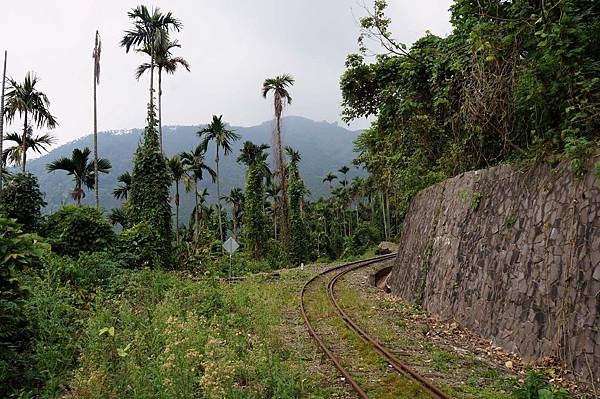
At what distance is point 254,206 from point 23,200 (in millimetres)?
22043

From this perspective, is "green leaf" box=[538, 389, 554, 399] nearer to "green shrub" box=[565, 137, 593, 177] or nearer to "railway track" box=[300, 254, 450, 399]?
"railway track" box=[300, 254, 450, 399]

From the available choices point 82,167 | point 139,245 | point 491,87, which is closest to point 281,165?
point 82,167

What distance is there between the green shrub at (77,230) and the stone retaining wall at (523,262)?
10617mm

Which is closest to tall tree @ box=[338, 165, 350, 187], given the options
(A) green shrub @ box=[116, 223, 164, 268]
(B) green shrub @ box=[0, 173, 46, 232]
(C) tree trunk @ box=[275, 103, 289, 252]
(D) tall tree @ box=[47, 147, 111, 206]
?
(C) tree trunk @ box=[275, 103, 289, 252]

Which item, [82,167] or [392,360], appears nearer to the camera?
[392,360]

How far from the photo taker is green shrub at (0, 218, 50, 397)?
486cm

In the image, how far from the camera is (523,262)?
8.05 m

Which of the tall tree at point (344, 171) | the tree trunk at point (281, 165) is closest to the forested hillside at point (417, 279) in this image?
the tree trunk at point (281, 165)

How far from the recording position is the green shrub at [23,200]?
1355 cm

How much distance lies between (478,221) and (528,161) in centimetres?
213

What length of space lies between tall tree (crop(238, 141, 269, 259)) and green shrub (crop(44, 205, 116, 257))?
20.6 meters

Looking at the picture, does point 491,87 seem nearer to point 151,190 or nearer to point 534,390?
point 534,390

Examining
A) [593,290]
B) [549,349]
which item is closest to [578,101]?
[593,290]

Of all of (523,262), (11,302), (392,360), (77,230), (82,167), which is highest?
(82,167)
